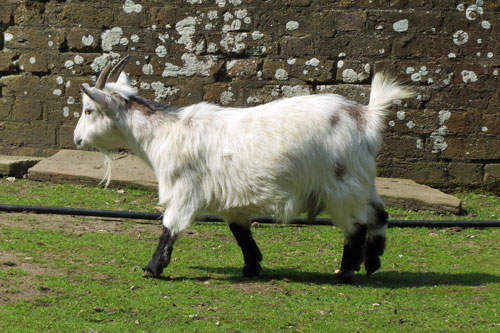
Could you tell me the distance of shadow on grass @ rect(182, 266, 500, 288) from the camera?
6.75 m

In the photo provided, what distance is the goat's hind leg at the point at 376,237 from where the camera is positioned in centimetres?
677

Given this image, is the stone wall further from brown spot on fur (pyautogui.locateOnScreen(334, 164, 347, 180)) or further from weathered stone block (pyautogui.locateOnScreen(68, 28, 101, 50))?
brown spot on fur (pyautogui.locateOnScreen(334, 164, 347, 180))

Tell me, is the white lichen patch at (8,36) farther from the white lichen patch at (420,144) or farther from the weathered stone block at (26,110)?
the white lichen patch at (420,144)

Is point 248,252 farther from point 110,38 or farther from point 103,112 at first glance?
point 110,38

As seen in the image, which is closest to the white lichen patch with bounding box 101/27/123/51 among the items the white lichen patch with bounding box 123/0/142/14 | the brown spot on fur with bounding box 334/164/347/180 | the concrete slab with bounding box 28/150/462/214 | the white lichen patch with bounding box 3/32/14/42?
the white lichen patch with bounding box 123/0/142/14

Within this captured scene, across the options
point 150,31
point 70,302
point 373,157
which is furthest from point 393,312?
point 150,31

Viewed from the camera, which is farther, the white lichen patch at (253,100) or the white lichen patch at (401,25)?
the white lichen patch at (253,100)

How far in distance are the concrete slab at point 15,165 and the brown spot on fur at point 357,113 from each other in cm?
555

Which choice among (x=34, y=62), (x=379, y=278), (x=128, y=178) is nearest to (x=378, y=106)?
(x=379, y=278)

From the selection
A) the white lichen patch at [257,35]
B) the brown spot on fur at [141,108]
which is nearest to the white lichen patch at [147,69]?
the white lichen patch at [257,35]

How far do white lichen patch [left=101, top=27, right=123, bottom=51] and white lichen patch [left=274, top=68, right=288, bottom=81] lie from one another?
7.11 feet

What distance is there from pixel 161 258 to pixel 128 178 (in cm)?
382

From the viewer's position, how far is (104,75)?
6.91 metres

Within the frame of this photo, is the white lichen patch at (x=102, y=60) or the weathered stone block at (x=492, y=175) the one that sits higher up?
the white lichen patch at (x=102, y=60)
